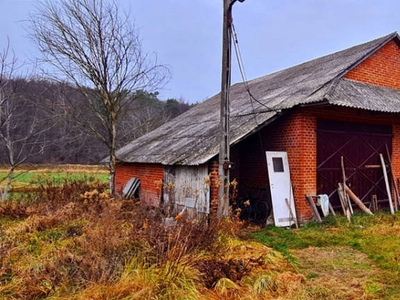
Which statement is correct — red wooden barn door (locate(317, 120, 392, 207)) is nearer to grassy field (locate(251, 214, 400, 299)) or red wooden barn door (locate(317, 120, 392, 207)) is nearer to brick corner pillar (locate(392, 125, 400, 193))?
brick corner pillar (locate(392, 125, 400, 193))

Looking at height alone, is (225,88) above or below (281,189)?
above

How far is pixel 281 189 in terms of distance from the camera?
8.94 metres

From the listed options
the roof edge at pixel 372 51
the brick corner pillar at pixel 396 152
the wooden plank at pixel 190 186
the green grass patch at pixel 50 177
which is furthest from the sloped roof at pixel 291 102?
the green grass patch at pixel 50 177

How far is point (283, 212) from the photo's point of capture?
8.76 meters

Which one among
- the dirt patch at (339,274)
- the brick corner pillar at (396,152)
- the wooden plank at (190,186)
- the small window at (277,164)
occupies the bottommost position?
the dirt patch at (339,274)

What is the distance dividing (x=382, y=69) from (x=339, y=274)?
8125 mm

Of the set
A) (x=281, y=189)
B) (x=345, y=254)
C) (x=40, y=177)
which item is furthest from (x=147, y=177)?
(x=345, y=254)

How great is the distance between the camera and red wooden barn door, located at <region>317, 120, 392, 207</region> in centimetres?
950

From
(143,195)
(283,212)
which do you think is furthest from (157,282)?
(143,195)

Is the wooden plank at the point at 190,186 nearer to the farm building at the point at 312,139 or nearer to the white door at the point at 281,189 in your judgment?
the farm building at the point at 312,139

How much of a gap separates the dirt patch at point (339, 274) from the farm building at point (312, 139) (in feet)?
8.02

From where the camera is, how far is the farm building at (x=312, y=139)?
8.82 metres

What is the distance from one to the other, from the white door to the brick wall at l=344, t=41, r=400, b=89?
3310 millimetres

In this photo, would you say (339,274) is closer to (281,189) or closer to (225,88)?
(281,189)
